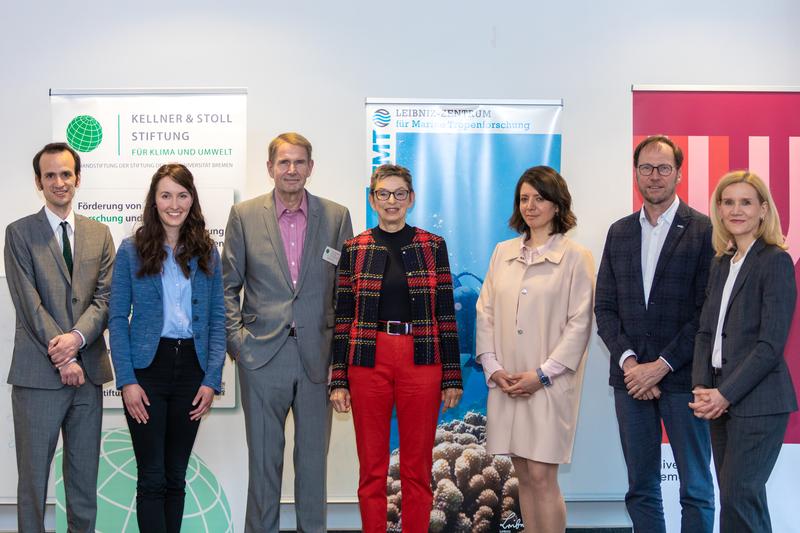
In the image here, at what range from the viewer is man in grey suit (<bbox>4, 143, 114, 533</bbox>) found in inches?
122

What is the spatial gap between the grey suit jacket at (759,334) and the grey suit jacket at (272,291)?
1.65m

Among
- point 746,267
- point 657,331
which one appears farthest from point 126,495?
point 746,267

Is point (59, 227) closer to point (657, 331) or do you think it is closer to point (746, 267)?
point (657, 331)

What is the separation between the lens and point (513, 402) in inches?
123

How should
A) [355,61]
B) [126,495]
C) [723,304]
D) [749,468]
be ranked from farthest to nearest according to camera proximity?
[355,61]
[126,495]
[723,304]
[749,468]

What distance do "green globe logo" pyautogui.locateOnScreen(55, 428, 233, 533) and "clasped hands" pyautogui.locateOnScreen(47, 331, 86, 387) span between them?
43.5 inches

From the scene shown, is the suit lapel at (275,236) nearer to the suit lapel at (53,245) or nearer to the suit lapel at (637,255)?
the suit lapel at (53,245)

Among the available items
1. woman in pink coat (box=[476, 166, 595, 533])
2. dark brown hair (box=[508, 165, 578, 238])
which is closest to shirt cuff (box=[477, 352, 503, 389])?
woman in pink coat (box=[476, 166, 595, 533])

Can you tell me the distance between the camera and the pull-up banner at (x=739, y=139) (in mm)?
4082

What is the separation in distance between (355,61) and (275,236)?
1.41m

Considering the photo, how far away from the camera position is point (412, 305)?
313cm

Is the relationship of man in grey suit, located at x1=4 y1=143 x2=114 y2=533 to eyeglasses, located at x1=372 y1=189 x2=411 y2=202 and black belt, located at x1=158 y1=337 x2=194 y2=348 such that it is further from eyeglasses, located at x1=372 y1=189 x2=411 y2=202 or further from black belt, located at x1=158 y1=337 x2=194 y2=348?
eyeglasses, located at x1=372 y1=189 x2=411 y2=202

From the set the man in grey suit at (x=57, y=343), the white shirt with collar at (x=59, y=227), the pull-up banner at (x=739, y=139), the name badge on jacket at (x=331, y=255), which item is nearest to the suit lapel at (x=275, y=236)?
the name badge on jacket at (x=331, y=255)

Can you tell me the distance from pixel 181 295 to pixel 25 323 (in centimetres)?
75
